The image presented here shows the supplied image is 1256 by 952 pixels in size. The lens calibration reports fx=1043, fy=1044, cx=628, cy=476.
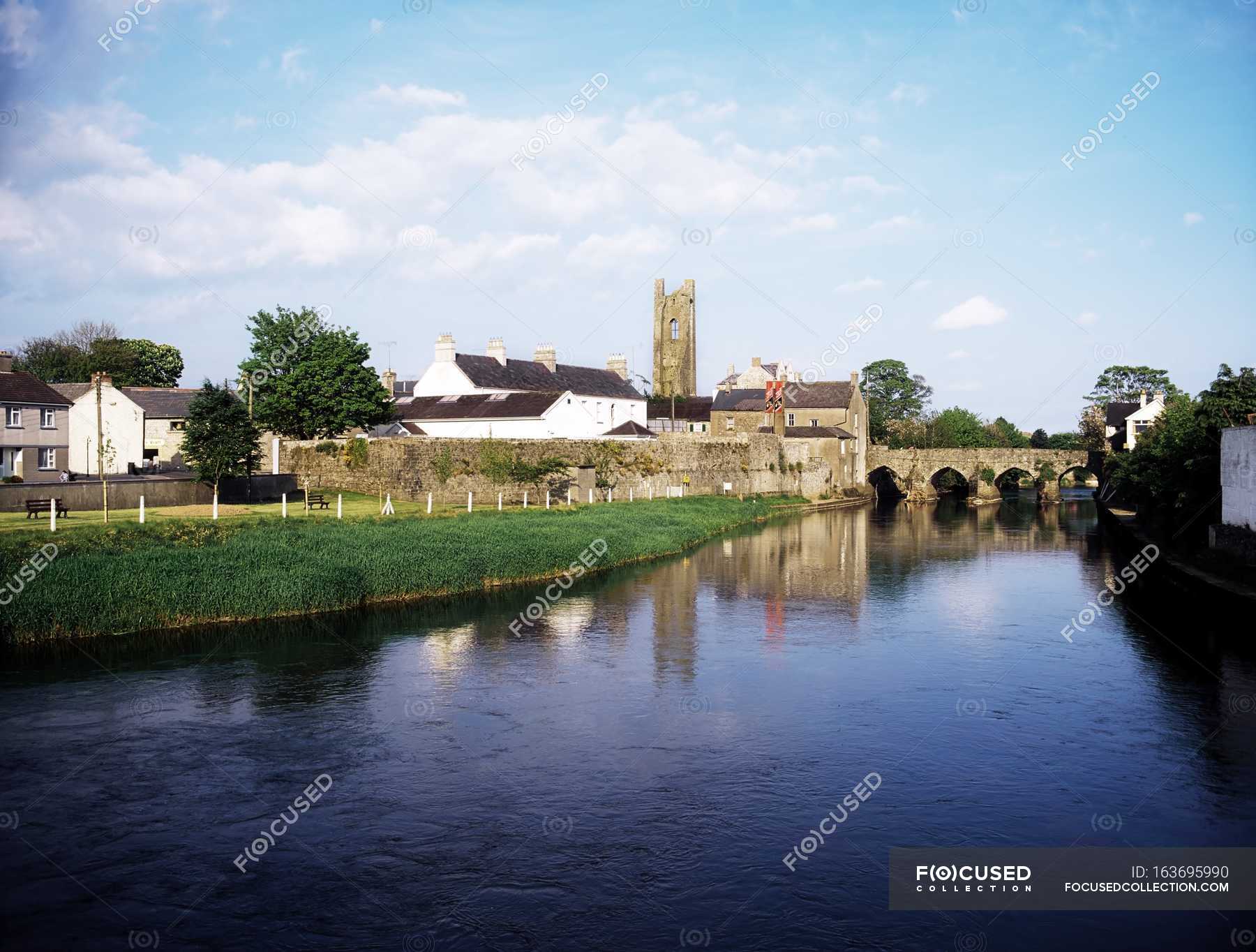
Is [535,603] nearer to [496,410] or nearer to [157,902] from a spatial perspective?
[157,902]

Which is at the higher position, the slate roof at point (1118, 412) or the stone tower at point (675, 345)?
the stone tower at point (675, 345)

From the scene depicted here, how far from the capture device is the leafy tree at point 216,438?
3959 cm

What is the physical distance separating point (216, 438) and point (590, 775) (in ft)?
94.6

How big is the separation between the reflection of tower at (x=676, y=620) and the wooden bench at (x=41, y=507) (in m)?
19.5

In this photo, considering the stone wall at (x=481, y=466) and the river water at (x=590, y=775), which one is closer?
the river water at (x=590, y=775)

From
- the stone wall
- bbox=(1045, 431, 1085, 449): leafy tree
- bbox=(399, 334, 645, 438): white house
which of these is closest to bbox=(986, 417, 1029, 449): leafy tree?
bbox=(1045, 431, 1085, 449): leafy tree

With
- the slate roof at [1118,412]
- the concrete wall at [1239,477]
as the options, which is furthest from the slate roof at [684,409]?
the concrete wall at [1239,477]

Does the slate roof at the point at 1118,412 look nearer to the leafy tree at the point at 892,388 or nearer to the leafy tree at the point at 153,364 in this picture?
the leafy tree at the point at 892,388

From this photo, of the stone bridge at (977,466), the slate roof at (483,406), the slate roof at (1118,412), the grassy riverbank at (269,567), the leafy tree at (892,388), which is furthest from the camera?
the leafy tree at (892,388)

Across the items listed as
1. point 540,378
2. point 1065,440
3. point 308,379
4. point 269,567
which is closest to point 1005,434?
point 1065,440

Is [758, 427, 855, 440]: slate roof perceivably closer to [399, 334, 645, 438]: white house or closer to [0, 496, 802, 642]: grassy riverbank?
[399, 334, 645, 438]: white house

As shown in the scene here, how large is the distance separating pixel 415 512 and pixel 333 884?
31.0 meters

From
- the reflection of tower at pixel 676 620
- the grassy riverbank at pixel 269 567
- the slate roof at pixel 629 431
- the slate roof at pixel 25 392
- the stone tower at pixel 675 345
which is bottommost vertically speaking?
the reflection of tower at pixel 676 620

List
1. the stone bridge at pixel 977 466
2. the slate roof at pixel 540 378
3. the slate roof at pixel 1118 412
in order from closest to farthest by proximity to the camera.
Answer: the slate roof at pixel 540 378, the stone bridge at pixel 977 466, the slate roof at pixel 1118 412
